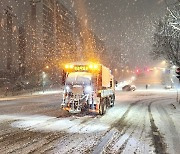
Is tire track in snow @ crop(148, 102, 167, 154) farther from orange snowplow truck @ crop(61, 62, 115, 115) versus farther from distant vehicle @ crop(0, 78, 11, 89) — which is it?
distant vehicle @ crop(0, 78, 11, 89)

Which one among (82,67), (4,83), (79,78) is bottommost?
(79,78)

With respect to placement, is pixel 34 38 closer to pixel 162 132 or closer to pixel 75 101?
pixel 75 101

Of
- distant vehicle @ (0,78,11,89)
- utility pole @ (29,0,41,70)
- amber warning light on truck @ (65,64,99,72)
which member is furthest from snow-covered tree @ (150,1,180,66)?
utility pole @ (29,0,41,70)

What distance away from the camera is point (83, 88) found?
68.2 ft

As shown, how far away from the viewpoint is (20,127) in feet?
48.8

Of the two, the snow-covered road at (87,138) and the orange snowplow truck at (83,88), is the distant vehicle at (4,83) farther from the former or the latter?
the snow-covered road at (87,138)

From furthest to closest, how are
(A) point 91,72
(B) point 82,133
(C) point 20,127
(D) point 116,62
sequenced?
(D) point 116,62 < (A) point 91,72 < (C) point 20,127 < (B) point 82,133

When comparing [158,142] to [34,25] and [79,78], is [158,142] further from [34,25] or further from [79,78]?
[34,25]

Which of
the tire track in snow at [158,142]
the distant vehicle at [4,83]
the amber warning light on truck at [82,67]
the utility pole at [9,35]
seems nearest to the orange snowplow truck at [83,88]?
the amber warning light on truck at [82,67]

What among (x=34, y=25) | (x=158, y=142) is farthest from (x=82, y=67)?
(x=34, y=25)

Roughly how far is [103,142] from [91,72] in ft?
35.5

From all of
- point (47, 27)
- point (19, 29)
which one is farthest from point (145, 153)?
point (47, 27)

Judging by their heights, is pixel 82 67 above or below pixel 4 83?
below

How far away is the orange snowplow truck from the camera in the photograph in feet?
67.4
